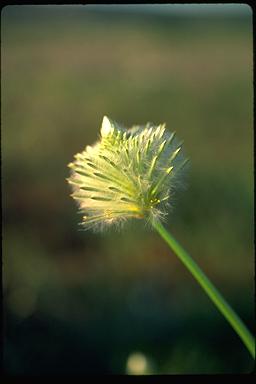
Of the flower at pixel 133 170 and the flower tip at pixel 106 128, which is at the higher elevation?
the flower tip at pixel 106 128

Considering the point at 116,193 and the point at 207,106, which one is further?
the point at 207,106

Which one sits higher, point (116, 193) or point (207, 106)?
point (207, 106)

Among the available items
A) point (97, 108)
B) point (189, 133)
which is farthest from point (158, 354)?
point (97, 108)

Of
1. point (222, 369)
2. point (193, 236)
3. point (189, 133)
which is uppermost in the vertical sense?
point (189, 133)

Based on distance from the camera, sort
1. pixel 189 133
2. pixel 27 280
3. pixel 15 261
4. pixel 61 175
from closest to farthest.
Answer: pixel 27 280, pixel 15 261, pixel 61 175, pixel 189 133

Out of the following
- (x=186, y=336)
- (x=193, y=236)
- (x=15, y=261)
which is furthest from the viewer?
(x=193, y=236)

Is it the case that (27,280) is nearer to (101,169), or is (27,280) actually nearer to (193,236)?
(193,236)

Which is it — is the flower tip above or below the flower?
above

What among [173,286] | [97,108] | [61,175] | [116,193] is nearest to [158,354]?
[173,286]
